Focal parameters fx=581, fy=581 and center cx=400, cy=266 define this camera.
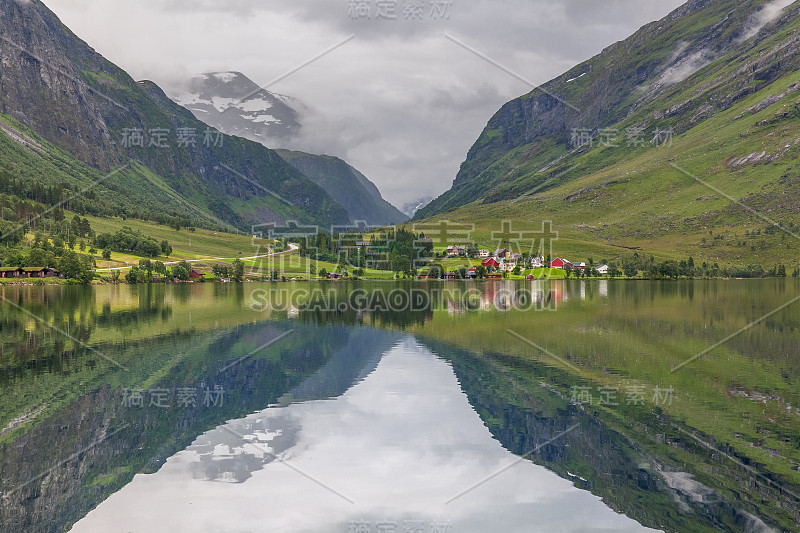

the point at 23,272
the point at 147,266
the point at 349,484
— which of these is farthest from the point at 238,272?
the point at 349,484

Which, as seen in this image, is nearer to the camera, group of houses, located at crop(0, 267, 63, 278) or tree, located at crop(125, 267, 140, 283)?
group of houses, located at crop(0, 267, 63, 278)

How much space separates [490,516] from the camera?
17297 mm

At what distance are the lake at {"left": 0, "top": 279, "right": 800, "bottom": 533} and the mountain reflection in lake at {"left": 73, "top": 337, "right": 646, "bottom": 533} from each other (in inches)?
3.2

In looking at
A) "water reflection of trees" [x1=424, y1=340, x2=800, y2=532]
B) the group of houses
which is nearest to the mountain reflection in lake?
"water reflection of trees" [x1=424, y1=340, x2=800, y2=532]

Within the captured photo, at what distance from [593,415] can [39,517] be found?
72.1 feet

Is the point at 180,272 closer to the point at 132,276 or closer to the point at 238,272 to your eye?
the point at 132,276

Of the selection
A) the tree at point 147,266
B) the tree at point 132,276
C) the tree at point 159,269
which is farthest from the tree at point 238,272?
the tree at point 132,276

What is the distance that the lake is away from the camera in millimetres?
17297

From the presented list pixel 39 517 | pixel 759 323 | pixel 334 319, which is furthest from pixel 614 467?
pixel 334 319

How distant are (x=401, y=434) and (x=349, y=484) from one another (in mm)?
5865

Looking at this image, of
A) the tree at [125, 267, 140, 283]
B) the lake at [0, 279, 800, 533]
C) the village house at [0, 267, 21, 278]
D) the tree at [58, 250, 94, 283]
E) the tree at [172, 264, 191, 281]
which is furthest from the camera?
the tree at [172, 264, 191, 281]

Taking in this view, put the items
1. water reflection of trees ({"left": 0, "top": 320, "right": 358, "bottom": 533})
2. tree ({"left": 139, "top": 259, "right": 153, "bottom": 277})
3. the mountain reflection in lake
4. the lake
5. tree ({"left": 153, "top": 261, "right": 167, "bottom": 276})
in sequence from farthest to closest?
tree ({"left": 153, "top": 261, "right": 167, "bottom": 276}), tree ({"left": 139, "top": 259, "right": 153, "bottom": 277}), water reflection of trees ({"left": 0, "top": 320, "right": 358, "bottom": 533}), the lake, the mountain reflection in lake

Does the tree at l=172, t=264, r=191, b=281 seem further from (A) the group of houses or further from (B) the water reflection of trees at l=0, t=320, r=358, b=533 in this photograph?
(B) the water reflection of trees at l=0, t=320, r=358, b=533

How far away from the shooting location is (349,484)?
19.5m
